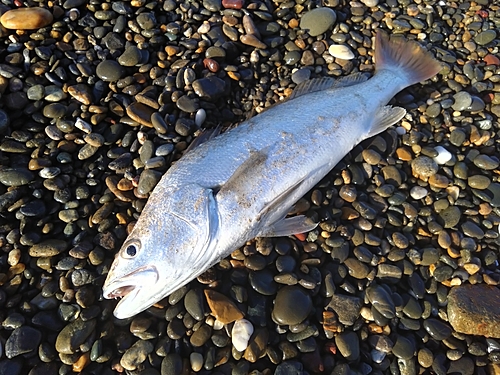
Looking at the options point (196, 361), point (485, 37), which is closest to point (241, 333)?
point (196, 361)

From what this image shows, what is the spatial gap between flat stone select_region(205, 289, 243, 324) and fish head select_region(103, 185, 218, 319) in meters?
0.38

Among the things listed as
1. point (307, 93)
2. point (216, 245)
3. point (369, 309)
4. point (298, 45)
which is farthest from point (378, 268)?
point (298, 45)

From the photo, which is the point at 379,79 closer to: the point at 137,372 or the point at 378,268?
the point at 378,268

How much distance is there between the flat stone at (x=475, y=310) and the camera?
3165 millimetres

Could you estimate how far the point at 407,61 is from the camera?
4211mm

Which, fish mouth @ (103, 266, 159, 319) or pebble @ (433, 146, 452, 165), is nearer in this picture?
fish mouth @ (103, 266, 159, 319)

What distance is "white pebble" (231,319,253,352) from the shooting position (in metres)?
2.90

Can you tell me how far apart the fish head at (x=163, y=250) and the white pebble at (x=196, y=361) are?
2.04ft

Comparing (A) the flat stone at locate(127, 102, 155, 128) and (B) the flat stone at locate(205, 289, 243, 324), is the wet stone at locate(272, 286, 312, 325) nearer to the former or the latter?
(B) the flat stone at locate(205, 289, 243, 324)

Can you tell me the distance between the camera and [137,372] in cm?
279

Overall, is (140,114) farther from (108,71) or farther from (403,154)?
(403,154)

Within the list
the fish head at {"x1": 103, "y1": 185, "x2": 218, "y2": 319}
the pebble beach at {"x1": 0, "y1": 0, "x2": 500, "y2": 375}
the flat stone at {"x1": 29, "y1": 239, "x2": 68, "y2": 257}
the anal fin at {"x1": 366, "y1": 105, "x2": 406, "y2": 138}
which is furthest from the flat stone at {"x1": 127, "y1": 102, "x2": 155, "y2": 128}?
the anal fin at {"x1": 366, "y1": 105, "x2": 406, "y2": 138}

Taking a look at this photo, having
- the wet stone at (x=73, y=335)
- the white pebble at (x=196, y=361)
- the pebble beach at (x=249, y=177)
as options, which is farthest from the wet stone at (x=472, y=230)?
the wet stone at (x=73, y=335)

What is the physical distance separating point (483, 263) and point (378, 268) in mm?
1110
